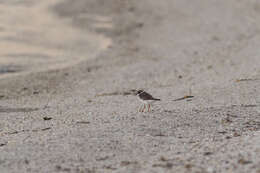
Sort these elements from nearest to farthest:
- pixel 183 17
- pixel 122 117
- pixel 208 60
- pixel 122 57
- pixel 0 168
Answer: pixel 0 168 → pixel 122 117 → pixel 208 60 → pixel 122 57 → pixel 183 17

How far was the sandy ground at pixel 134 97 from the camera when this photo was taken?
6043mm

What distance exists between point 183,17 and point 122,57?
9.54 meters

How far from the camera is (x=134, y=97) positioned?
10.8 meters

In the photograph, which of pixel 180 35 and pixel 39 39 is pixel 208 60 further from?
pixel 39 39

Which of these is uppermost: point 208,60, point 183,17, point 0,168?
point 183,17

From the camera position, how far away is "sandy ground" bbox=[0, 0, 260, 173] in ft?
19.8

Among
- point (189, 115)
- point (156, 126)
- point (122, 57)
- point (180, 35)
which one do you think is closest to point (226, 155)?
point (156, 126)

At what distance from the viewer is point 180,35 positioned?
22.2m

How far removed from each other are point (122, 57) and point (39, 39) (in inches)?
220

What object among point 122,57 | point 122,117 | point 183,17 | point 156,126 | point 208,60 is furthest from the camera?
point 183,17

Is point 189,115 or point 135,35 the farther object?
point 135,35

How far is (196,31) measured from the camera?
22766 millimetres

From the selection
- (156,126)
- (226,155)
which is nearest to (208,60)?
(156,126)

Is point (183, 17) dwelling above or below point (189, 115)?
above
